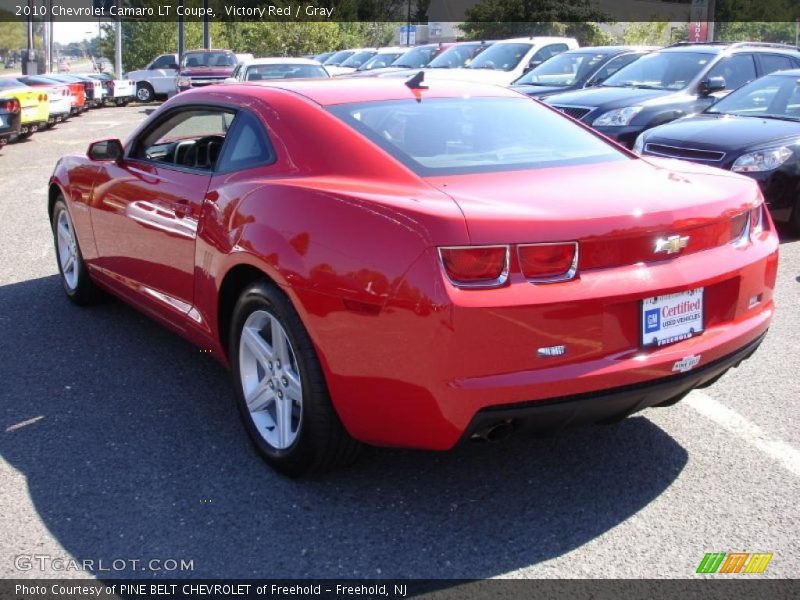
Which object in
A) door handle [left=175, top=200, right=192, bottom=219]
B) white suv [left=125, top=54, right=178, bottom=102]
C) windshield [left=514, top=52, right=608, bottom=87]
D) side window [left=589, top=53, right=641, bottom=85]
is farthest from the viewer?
white suv [left=125, top=54, right=178, bottom=102]

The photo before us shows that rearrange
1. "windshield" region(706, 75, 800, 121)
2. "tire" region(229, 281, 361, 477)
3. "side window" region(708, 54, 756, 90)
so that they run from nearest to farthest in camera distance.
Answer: "tire" region(229, 281, 361, 477) < "windshield" region(706, 75, 800, 121) < "side window" region(708, 54, 756, 90)

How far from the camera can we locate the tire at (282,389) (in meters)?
3.33

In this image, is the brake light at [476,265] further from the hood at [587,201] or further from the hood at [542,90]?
the hood at [542,90]

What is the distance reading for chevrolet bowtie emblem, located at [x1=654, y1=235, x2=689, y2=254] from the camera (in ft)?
10.3

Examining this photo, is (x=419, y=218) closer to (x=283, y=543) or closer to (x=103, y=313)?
(x=283, y=543)

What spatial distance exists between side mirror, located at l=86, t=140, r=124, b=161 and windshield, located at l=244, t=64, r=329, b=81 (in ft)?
36.0

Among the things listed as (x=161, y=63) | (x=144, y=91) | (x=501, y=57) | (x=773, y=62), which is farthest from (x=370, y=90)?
(x=161, y=63)

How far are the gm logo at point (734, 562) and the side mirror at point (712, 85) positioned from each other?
8707 mm

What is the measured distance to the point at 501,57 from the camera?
1753 cm

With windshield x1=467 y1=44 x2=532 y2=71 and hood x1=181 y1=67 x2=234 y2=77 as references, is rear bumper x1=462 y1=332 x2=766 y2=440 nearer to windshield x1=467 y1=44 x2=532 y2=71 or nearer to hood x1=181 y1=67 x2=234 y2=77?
windshield x1=467 y1=44 x2=532 y2=71

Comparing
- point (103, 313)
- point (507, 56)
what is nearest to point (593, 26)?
point (507, 56)

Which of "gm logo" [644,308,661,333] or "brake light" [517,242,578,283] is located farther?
"gm logo" [644,308,661,333]

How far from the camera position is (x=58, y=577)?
Result: 295 cm

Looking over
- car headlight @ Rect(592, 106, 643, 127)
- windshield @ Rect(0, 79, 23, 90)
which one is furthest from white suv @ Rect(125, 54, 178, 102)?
car headlight @ Rect(592, 106, 643, 127)
